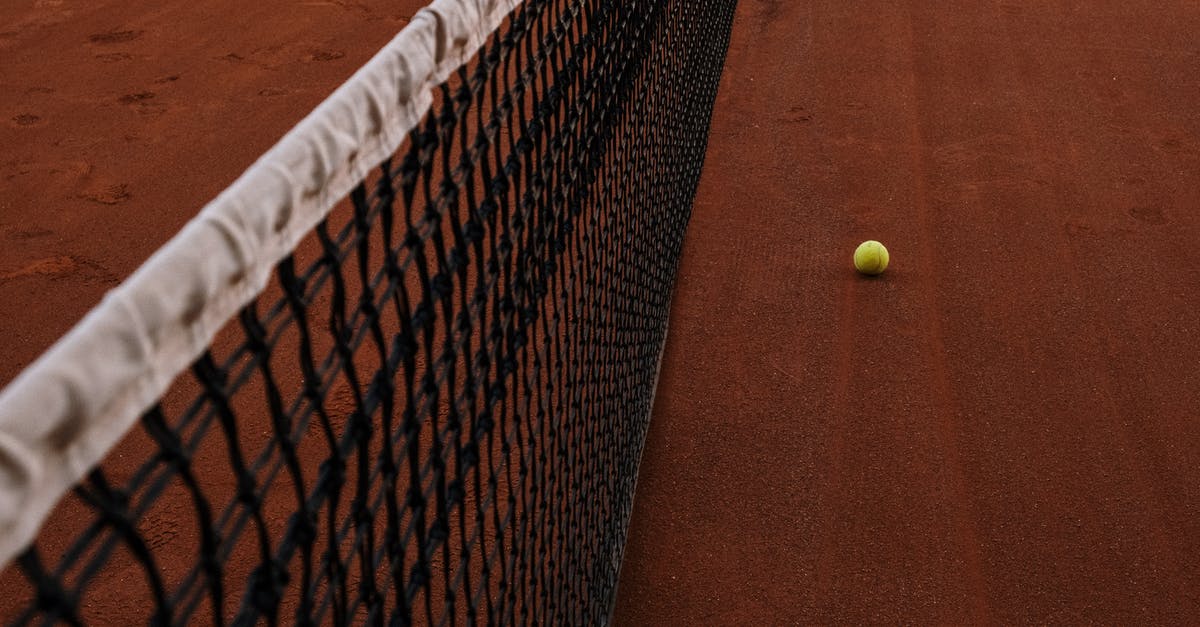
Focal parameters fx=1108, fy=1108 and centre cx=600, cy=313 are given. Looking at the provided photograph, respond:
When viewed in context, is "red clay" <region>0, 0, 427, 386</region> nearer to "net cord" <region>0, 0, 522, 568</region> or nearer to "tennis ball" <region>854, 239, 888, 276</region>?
"tennis ball" <region>854, 239, 888, 276</region>

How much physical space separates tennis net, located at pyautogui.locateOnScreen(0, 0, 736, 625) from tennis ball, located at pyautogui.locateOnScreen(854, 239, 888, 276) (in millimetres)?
669

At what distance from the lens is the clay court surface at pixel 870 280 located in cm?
291

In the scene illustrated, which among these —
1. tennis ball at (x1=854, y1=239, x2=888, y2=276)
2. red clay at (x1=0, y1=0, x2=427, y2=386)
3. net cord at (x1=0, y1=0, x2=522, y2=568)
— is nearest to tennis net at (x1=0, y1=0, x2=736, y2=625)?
net cord at (x1=0, y1=0, x2=522, y2=568)

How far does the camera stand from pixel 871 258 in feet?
13.3

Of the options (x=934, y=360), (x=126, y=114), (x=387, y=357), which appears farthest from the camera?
(x=126, y=114)

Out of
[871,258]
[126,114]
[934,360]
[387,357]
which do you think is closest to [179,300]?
[387,357]

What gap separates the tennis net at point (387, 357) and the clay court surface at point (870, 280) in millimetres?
376

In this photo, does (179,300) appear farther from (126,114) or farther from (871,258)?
(126,114)

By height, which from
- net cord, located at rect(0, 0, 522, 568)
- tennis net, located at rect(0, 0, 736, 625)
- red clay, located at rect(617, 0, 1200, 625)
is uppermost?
net cord, located at rect(0, 0, 522, 568)

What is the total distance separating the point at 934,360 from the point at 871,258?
0.56m

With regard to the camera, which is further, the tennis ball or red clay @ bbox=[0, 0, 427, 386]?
red clay @ bbox=[0, 0, 427, 386]

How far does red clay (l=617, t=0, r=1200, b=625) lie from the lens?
9.37 feet

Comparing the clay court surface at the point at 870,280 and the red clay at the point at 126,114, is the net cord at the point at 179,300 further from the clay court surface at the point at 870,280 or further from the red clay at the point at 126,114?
the red clay at the point at 126,114

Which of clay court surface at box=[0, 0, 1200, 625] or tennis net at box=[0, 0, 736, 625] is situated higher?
tennis net at box=[0, 0, 736, 625]
